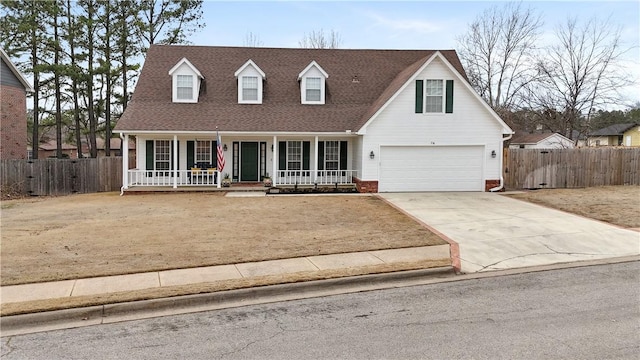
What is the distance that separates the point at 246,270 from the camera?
8141mm

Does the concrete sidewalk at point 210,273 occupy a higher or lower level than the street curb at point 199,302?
higher

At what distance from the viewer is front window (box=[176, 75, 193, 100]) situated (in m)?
21.5

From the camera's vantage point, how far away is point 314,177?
841 inches

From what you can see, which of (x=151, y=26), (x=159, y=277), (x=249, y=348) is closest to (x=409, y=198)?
(x=159, y=277)

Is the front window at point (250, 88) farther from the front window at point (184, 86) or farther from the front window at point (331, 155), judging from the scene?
the front window at point (331, 155)

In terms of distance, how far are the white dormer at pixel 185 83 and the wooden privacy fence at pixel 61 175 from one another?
4.70m

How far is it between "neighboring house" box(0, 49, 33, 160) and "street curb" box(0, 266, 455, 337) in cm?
2282

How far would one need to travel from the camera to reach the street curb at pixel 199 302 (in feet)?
19.8

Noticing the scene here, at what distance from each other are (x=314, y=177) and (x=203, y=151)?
5.53 meters

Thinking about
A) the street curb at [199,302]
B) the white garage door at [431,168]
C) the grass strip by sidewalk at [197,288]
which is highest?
the white garage door at [431,168]

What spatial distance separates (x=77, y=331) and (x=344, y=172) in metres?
17.0

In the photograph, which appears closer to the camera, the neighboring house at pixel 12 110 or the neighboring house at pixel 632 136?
the neighboring house at pixel 12 110

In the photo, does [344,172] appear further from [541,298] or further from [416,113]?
[541,298]

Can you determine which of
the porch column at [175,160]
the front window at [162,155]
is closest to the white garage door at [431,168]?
the porch column at [175,160]
